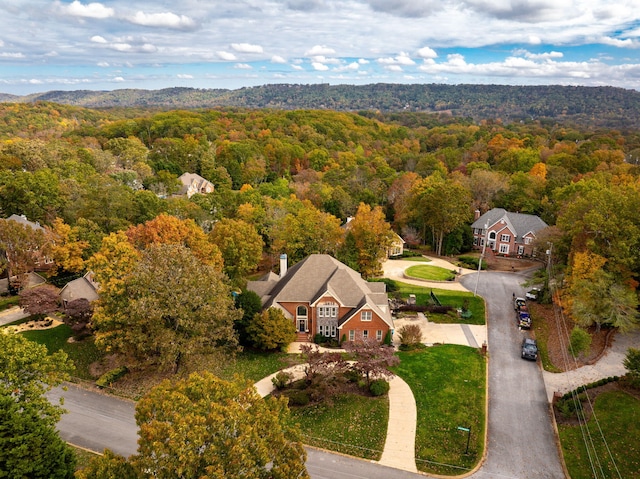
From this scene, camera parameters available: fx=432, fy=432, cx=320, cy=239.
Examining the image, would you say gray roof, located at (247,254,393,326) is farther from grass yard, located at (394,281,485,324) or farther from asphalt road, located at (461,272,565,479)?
asphalt road, located at (461,272,565,479)

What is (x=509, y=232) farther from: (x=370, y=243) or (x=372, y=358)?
(x=372, y=358)

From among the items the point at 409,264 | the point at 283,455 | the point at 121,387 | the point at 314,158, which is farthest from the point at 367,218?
the point at 314,158

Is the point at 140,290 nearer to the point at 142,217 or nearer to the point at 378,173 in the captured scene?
the point at 142,217

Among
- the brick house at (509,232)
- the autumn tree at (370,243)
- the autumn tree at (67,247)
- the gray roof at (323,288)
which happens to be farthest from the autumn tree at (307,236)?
the brick house at (509,232)

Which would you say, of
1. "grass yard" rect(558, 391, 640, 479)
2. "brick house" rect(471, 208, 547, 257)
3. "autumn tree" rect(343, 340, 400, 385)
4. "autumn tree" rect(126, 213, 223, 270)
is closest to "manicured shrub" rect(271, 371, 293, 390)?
"autumn tree" rect(343, 340, 400, 385)

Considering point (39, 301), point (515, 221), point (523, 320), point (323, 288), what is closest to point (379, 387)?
point (323, 288)

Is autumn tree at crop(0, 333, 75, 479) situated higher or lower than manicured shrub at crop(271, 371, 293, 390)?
higher

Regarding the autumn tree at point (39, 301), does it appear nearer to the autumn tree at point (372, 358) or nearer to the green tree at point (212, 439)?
the autumn tree at point (372, 358)
